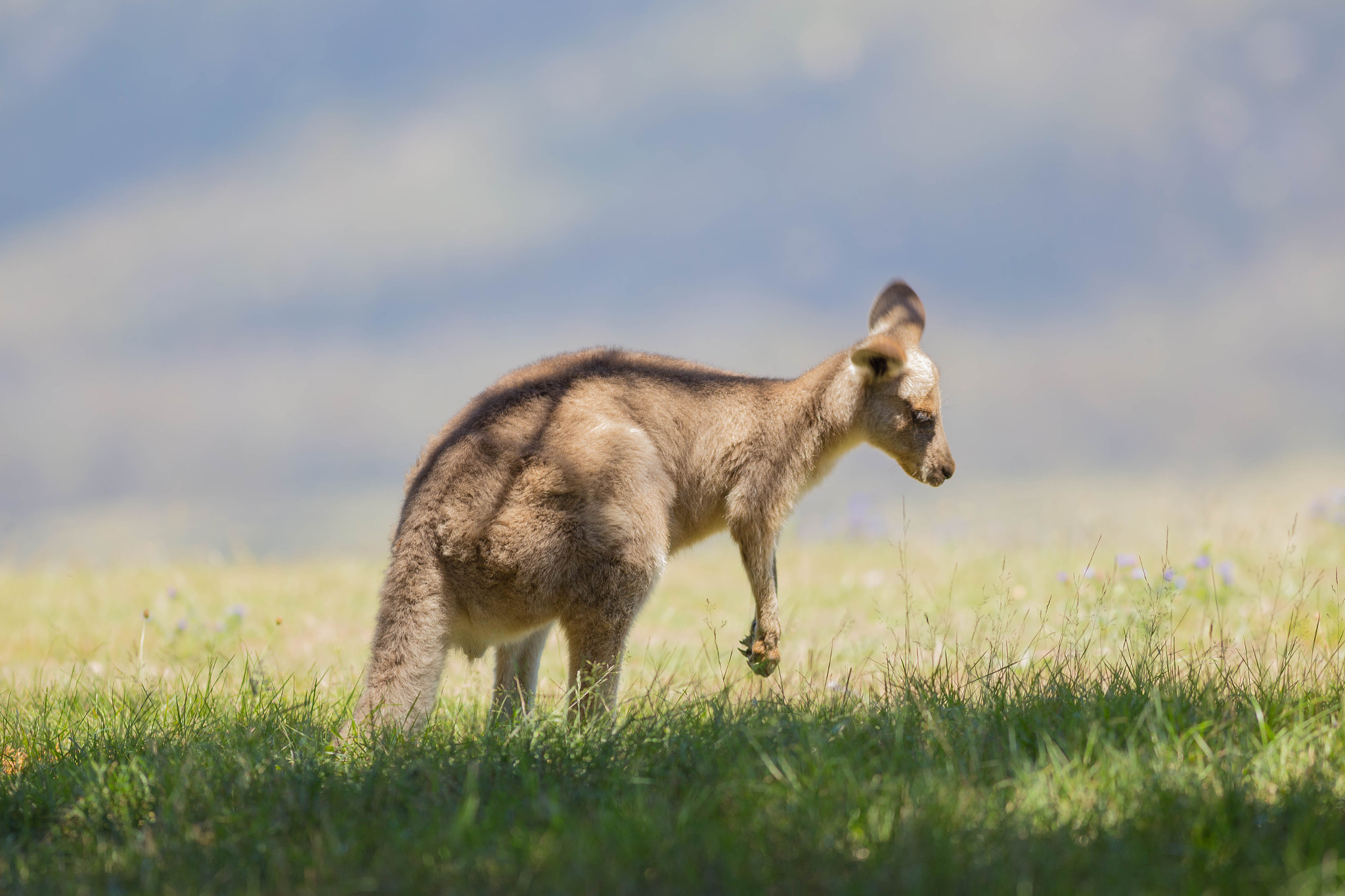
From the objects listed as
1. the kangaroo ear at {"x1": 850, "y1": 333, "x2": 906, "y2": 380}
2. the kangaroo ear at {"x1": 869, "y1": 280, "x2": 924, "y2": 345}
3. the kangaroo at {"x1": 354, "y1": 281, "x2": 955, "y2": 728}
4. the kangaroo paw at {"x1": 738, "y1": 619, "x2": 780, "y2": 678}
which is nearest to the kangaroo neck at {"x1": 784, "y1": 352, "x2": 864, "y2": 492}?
the kangaroo at {"x1": 354, "y1": 281, "x2": 955, "y2": 728}

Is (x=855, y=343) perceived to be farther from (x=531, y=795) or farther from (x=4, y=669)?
(x=4, y=669)

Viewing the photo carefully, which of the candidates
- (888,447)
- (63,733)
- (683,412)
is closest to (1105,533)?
(888,447)

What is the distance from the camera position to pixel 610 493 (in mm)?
5281

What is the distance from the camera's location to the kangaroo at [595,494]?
5164 mm

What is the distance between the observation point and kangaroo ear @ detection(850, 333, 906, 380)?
19.5 feet

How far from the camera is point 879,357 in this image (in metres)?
6.29

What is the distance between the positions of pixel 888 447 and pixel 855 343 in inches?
27.6

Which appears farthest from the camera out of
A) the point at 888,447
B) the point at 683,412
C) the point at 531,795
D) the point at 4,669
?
the point at 4,669

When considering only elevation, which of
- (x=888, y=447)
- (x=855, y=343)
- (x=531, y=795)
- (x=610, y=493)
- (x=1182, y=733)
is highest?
(x=855, y=343)

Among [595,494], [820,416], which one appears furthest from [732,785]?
[820,416]

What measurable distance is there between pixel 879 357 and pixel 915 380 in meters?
0.32

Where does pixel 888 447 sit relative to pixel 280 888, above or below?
above

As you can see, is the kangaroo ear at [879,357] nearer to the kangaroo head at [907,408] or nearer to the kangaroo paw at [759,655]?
the kangaroo head at [907,408]

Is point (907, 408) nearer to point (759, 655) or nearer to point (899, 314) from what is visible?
point (899, 314)
